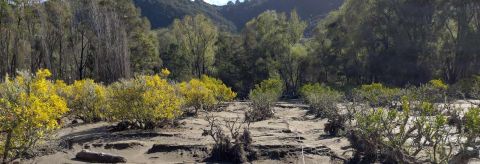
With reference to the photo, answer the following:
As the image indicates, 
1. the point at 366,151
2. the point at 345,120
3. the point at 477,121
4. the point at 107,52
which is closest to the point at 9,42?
the point at 107,52

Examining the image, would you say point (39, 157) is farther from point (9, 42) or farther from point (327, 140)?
point (9, 42)

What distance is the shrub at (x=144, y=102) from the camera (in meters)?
12.7

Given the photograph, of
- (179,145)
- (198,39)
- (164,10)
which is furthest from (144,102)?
(164,10)

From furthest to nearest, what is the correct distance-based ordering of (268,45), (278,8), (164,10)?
1. (278,8)
2. (164,10)
3. (268,45)

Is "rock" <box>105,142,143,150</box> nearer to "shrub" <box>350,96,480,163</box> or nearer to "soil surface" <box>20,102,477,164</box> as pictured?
"soil surface" <box>20,102,477,164</box>

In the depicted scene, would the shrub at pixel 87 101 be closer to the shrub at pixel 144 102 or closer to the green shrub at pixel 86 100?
the green shrub at pixel 86 100

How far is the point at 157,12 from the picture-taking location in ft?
343

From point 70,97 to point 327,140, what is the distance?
8.21 m

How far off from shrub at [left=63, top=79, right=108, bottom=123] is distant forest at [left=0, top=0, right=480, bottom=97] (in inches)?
463

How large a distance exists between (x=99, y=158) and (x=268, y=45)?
109 feet

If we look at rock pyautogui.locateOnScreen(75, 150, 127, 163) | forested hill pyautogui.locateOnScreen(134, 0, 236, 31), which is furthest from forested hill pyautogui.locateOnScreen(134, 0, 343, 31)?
rock pyautogui.locateOnScreen(75, 150, 127, 163)

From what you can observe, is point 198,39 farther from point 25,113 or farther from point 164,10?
point 164,10

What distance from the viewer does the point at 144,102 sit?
1258 centimetres

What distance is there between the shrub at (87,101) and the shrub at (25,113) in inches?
259
